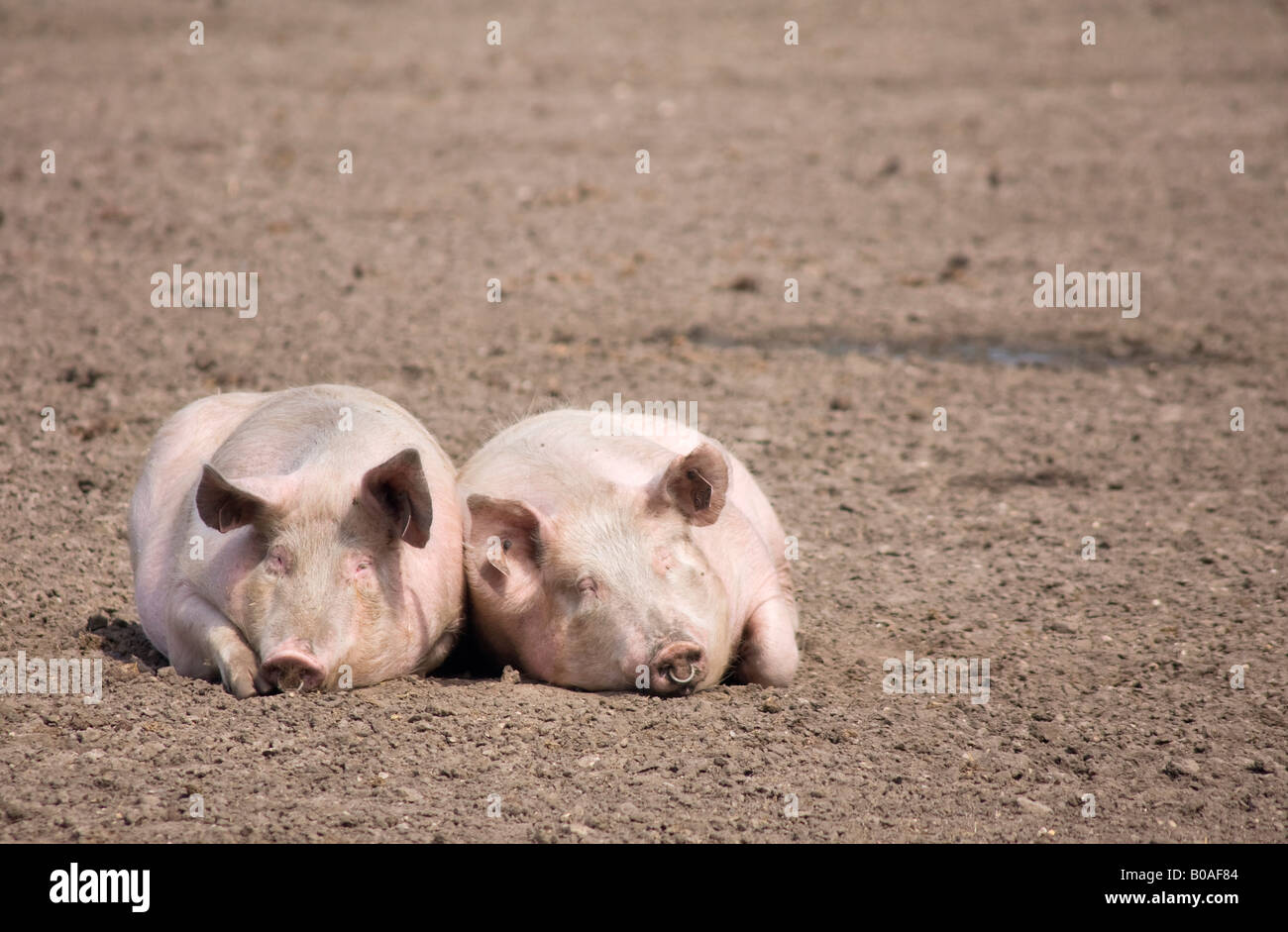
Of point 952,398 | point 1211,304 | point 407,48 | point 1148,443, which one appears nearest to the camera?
point 1148,443

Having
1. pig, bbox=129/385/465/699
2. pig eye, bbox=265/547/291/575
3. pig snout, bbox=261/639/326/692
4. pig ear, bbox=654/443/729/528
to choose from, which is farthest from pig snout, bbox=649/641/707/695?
pig eye, bbox=265/547/291/575

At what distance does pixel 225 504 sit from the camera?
453 centimetres

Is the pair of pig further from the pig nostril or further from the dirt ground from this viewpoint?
the dirt ground

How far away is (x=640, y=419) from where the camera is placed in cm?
583

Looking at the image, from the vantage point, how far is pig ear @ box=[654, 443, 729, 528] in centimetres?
498

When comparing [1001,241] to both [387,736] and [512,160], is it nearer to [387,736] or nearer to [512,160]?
[512,160]

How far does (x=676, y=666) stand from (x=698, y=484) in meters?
0.68

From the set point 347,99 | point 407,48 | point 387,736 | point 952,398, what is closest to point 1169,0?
point 407,48

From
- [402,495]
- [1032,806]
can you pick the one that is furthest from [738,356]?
[1032,806]

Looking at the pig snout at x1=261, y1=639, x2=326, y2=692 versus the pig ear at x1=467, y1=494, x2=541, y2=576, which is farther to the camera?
the pig ear at x1=467, y1=494, x2=541, y2=576

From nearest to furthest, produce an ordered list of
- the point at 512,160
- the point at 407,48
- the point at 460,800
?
1. the point at 460,800
2. the point at 512,160
3. the point at 407,48

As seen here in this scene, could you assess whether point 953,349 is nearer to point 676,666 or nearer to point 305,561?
point 676,666

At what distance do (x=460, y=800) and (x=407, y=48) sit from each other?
15206 millimetres

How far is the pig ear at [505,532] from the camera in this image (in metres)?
4.94
